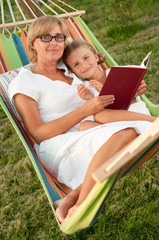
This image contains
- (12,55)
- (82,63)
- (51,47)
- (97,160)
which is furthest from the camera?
(12,55)

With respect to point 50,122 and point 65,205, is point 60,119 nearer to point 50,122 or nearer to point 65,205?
point 50,122

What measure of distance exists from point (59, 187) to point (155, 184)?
1028 mm

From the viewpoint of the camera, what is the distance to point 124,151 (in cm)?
92

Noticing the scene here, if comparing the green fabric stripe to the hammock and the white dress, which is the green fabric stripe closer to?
the hammock

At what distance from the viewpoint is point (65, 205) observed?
1.50 metres

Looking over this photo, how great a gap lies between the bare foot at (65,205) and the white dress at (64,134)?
0.16 metres

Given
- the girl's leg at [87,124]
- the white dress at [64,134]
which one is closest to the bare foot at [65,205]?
the white dress at [64,134]

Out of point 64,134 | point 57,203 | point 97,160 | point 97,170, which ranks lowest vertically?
point 57,203

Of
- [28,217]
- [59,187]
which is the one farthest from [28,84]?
[28,217]

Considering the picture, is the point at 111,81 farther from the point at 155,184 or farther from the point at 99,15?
the point at 99,15

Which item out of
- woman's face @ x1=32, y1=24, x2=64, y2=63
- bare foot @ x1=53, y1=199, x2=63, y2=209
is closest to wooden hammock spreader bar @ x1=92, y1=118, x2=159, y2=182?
bare foot @ x1=53, y1=199, x2=63, y2=209

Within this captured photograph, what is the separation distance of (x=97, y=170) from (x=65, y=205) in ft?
2.19

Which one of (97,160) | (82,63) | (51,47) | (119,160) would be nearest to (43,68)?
(51,47)

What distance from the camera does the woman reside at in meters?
1.55
